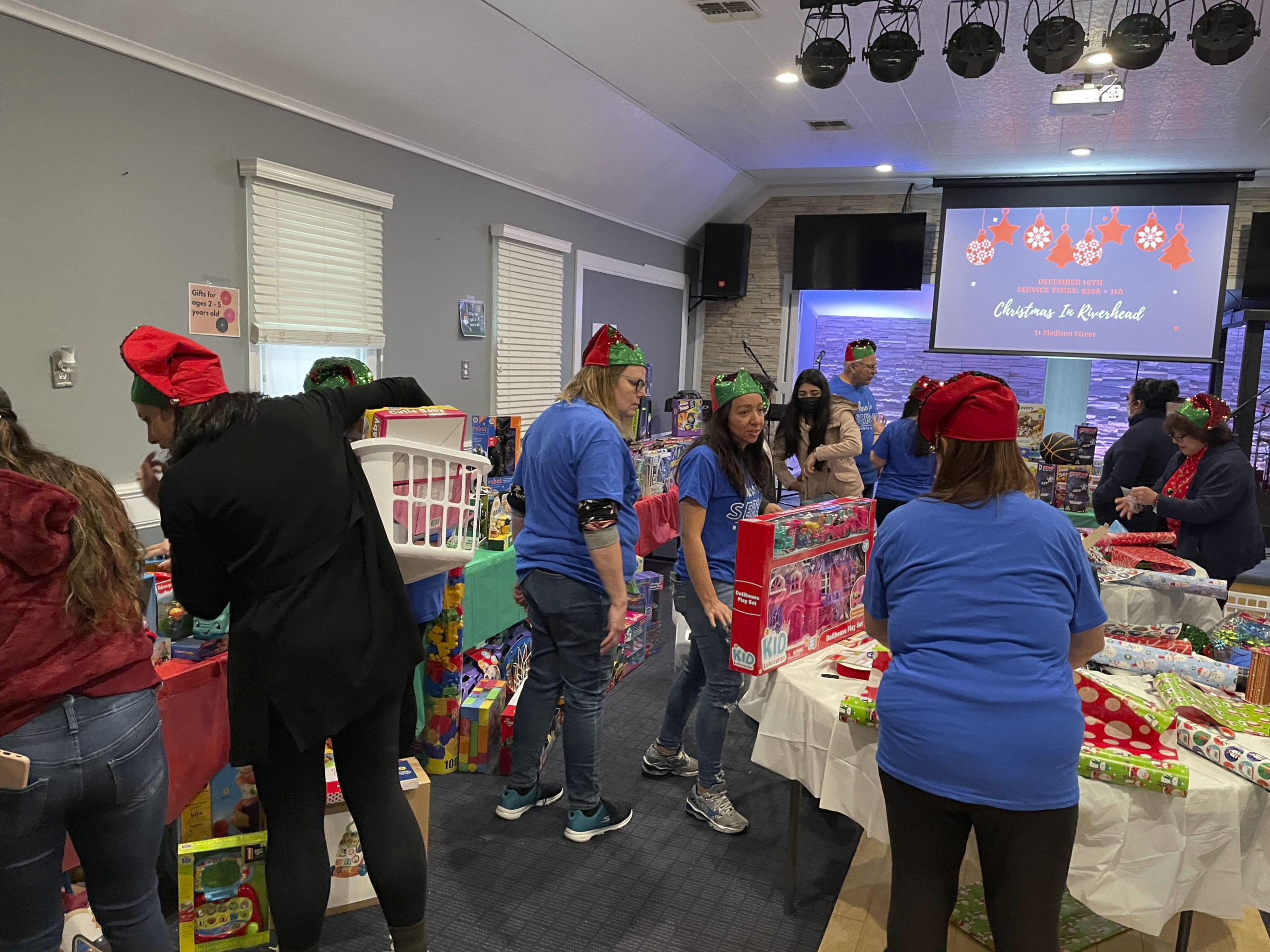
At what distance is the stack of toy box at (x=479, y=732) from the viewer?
10.9 feet

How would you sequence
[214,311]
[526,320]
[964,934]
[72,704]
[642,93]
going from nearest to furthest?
[72,704] < [964,934] < [214,311] < [642,93] < [526,320]

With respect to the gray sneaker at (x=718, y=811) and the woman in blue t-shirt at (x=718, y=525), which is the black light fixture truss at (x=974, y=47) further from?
the gray sneaker at (x=718, y=811)

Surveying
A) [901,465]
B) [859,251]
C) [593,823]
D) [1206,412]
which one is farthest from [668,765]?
[859,251]

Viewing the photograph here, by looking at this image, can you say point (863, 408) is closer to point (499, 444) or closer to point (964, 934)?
point (499, 444)

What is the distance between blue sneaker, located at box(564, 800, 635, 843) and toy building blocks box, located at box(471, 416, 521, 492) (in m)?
1.82

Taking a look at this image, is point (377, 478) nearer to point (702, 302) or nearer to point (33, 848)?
point (33, 848)

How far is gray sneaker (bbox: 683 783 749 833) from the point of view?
2930 mm

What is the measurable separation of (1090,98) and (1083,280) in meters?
3.39

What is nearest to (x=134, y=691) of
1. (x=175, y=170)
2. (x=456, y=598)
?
(x=456, y=598)

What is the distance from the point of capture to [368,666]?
1801mm

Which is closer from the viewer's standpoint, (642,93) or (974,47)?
(974,47)

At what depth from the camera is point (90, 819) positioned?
1562mm

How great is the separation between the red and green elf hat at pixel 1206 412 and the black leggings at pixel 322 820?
3377 millimetres

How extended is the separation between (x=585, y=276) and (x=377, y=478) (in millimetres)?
5256
